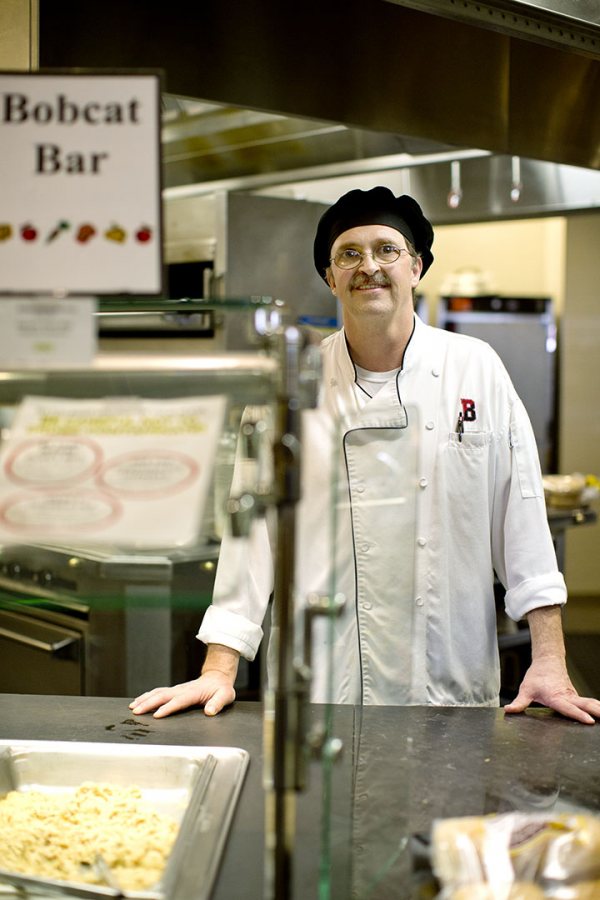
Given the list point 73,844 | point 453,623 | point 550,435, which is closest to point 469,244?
point 550,435

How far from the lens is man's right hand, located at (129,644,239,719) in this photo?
1.52 m

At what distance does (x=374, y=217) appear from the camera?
80.4 inches

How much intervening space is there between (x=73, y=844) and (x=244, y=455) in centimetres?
56

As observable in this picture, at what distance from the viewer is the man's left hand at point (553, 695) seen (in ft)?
5.10

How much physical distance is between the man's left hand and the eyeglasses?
882 millimetres

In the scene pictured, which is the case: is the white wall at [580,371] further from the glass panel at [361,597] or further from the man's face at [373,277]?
the glass panel at [361,597]

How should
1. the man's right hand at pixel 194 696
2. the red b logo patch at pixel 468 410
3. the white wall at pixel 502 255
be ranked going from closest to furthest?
1. the man's right hand at pixel 194 696
2. the red b logo patch at pixel 468 410
3. the white wall at pixel 502 255

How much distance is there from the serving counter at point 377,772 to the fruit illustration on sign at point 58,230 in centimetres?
54

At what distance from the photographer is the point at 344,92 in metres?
2.64

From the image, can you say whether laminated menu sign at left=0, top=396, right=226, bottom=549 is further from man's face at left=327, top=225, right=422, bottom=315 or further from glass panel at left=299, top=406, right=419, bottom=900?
man's face at left=327, top=225, right=422, bottom=315

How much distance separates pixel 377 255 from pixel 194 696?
3.31ft

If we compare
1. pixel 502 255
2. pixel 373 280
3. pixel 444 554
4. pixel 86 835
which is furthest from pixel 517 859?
pixel 502 255

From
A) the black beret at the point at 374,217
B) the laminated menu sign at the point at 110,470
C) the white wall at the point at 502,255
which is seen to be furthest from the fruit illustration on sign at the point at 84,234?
the white wall at the point at 502,255

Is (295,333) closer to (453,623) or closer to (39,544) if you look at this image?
(39,544)
